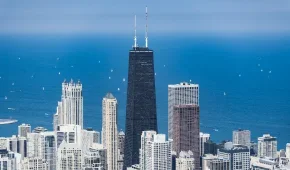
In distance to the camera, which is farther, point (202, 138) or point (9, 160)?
point (202, 138)

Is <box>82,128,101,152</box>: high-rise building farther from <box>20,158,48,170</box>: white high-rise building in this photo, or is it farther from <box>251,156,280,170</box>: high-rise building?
<box>251,156,280,170</box>: high-rise building

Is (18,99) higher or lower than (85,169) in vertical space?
higher

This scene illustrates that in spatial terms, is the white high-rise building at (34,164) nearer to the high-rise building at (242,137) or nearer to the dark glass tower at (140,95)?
the dark glass tower at (140,95)

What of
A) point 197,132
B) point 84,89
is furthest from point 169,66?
point 197,132

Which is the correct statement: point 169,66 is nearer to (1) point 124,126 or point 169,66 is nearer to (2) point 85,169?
(1) point 124,126

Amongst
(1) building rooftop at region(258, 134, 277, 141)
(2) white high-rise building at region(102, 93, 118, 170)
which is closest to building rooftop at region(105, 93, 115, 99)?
(2) white high-rise building at region(102, 93, 118, 170)

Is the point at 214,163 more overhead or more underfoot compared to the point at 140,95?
more underfoot

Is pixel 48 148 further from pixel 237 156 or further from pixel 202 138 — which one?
pixel 237 156

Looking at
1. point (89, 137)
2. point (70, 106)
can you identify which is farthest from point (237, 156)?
point (70, 106)
